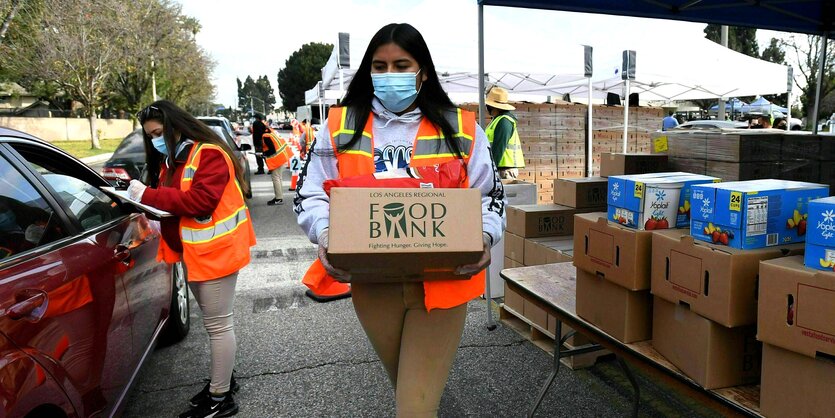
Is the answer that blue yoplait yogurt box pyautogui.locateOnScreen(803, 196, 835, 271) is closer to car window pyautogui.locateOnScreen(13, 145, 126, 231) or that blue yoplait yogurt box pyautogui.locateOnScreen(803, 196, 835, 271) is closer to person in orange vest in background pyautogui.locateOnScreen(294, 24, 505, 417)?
person in orange vest in background pyautogui.locateOnScreen(294, 24, 505, 417)

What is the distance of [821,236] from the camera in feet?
5.06

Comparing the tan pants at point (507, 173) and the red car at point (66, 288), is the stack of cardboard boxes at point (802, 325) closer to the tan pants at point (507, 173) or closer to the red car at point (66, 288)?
the red car at point (66, 288)

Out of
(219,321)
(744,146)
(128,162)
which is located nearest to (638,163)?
(744,146)

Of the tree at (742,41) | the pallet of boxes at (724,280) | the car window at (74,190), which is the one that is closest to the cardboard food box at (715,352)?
the pallet of boxes at (724,280)

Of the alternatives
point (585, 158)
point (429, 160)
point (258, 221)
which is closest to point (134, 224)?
point (429, 160)

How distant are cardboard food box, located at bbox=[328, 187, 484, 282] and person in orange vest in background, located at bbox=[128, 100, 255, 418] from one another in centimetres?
150

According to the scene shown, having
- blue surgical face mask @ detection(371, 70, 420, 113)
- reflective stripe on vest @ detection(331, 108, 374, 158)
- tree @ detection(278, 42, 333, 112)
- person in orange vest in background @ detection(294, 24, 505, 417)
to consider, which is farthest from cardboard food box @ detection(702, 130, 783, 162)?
tree @ detection(278, 42, 333, 112)

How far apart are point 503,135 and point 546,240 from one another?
67.4 inches

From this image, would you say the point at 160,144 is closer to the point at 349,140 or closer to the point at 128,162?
the point at 349,140

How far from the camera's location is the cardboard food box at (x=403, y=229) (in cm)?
158

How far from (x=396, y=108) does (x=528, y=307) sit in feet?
8.48

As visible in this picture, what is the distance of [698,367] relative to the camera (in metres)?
1.86

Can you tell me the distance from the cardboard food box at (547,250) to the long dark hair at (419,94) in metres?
2.11

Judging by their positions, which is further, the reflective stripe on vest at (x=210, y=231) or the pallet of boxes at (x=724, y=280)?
the reflective stripe on vest at (x=210, y=231)
